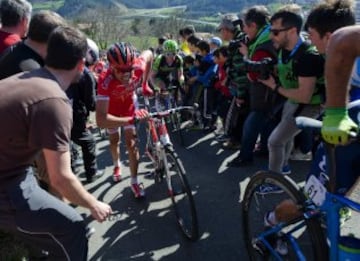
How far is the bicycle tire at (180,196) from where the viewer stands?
13.4 feet

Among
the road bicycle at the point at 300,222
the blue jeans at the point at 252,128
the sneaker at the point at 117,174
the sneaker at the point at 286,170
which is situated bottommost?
the sneaker at the point at 117,174

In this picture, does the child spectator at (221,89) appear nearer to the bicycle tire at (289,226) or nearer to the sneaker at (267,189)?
the bicycle tire at (289,226)

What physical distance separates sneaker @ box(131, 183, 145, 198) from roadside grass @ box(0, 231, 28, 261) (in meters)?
1.71

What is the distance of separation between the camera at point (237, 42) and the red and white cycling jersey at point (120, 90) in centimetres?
138

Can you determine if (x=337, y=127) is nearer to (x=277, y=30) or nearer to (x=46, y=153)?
(x=46, y=153)

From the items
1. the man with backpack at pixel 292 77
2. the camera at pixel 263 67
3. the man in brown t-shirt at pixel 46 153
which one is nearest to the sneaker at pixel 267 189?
the man in brown t-shirt at pixel 46 153

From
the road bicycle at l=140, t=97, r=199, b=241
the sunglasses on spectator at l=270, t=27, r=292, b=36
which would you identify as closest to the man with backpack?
the sunglasses on spectator at l=270, t=27, r=292, b=36

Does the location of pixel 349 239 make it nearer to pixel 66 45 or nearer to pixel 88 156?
pixel 66 45

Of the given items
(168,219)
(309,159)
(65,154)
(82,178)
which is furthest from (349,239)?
(82,178)

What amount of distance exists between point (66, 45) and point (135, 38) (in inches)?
2374

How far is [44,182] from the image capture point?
15.3 ft

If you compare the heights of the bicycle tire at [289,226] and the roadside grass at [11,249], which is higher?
the bicycle tire at [289,226]

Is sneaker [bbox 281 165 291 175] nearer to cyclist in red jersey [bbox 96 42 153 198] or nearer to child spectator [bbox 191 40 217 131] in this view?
cyclist in red jersey [bbox 96 42 153 198]

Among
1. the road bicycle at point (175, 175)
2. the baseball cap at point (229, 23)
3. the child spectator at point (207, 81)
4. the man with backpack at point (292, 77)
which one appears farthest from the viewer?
the child spectator at point (207, 81)
